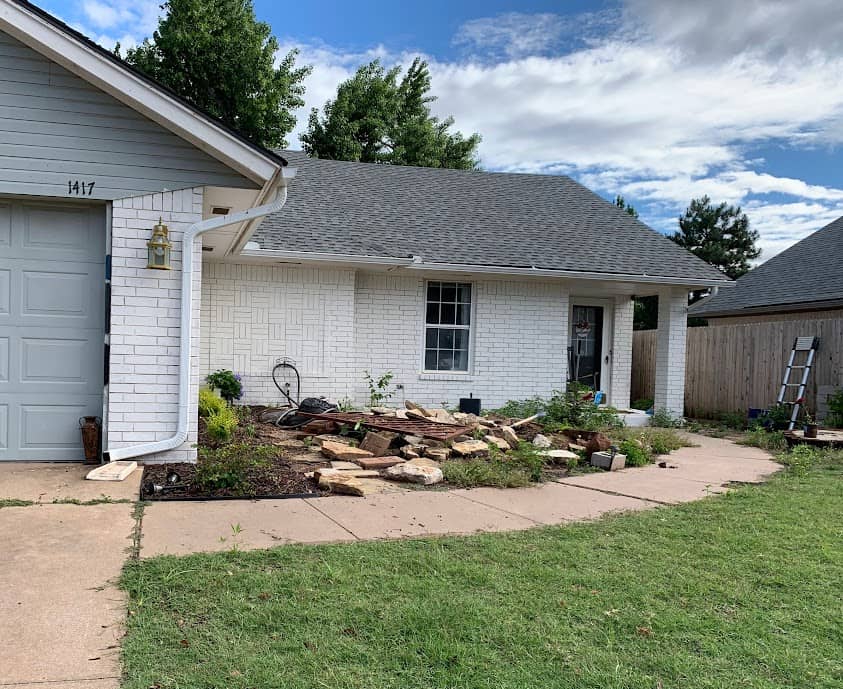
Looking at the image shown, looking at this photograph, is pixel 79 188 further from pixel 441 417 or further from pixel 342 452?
pixel 441 417

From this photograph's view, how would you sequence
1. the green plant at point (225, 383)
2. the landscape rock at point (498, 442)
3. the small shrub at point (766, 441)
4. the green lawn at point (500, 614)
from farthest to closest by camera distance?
1. the green plant at point (225, 383)
2. the small shrub at point (766, 441)
3. the landscape rock at point (498, 442)
4. the green lawn at point (500, 614)

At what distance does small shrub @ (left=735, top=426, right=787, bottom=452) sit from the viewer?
10.7 metres

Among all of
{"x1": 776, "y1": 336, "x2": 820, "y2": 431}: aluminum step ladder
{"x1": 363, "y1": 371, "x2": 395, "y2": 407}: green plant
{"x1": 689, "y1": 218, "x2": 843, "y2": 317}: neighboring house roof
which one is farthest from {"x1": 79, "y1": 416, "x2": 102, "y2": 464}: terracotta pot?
{"x1": 689, "y1": 218, "x2": 843, "y2": 317}: neighboring house roof

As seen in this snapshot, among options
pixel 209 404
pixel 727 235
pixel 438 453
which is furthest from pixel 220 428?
pixel 727 235

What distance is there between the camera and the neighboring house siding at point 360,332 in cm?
1163

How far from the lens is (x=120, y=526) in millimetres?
4910

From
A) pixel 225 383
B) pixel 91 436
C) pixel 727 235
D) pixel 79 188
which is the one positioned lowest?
pixel 91 436

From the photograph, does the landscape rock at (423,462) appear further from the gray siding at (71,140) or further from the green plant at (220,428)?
the gray siding at (71,140)

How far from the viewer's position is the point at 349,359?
12.1 m

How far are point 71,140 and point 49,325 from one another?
5.79ft

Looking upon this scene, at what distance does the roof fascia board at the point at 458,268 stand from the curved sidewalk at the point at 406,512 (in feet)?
17.0

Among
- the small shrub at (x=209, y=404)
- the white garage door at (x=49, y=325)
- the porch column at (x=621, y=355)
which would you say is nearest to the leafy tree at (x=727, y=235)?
the porch column at (x=621, y=355)

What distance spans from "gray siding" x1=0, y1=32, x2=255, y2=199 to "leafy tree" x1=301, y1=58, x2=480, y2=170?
19906 mm

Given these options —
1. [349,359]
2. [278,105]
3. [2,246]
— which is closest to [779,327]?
[349,359]
